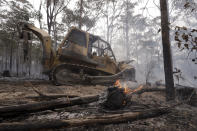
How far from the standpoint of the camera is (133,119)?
2396 mm

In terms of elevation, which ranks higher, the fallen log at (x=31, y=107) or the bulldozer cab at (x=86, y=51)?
the bulldozer cab at (x=86, y=51)

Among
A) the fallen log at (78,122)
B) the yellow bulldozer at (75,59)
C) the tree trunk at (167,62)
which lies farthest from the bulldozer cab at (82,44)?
the fallen log at (78,122)

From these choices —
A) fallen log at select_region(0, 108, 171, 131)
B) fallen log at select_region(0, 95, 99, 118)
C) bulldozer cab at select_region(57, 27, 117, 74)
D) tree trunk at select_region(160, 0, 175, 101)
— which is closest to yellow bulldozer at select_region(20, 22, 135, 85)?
bulldozer cab at select_region(57, 27, 117, 74)

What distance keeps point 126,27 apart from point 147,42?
853 cm

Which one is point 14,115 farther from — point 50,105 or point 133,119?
point 133,119

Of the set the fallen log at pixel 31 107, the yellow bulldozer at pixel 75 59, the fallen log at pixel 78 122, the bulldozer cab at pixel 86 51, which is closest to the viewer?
the fallen log at pixel 78 122

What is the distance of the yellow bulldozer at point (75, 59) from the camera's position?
20.5ft

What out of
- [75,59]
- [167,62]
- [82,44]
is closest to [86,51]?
[82,44]

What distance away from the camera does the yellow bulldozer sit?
6250mm

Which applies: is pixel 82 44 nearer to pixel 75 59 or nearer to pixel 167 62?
pixel 75 59

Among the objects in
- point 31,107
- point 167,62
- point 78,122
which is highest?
point 167,62

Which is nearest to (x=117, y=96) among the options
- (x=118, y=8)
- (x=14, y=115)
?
(x=14, y=115)

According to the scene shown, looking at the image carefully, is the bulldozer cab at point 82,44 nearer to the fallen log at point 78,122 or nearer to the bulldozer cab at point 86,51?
the bulldozer cab at point 86,51

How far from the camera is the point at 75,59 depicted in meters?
6.71
